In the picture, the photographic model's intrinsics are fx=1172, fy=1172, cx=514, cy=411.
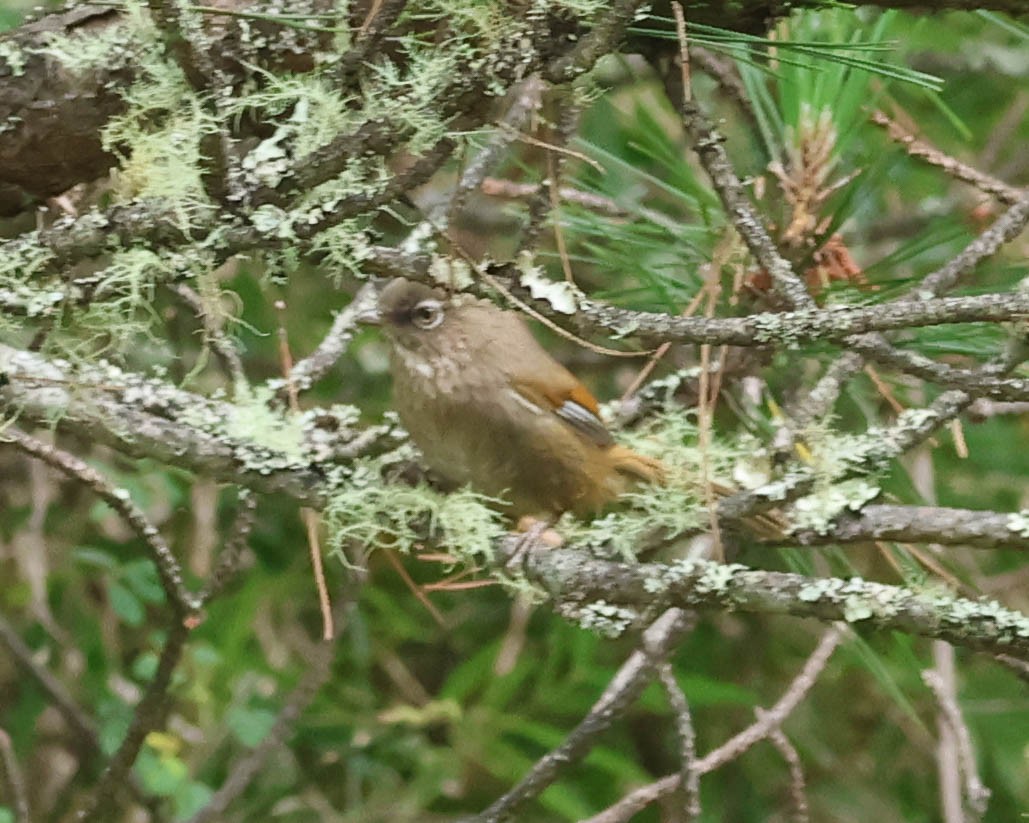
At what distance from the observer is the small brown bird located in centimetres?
140

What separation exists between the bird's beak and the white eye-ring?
0.04 meters

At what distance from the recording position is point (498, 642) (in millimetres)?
2178

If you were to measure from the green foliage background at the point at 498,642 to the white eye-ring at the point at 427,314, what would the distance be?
129 mm

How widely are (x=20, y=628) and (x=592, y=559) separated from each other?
140 centimetres

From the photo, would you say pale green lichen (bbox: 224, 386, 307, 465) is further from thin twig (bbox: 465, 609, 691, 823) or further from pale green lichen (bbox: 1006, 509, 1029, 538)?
pale green lichen (bbox: 1006, 509, 1029, 538)

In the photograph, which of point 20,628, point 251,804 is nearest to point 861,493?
point 251,804

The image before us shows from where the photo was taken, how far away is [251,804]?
1.96 meters

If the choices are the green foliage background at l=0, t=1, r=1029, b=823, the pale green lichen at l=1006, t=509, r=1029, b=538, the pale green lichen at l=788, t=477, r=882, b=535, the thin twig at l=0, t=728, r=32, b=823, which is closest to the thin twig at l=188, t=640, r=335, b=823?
the green foliage background at l=0, t=1, r=1029, b=823

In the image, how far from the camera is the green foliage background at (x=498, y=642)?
179 cm

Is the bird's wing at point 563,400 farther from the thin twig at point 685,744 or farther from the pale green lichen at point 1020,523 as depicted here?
the pale green lichen at point 1020,523

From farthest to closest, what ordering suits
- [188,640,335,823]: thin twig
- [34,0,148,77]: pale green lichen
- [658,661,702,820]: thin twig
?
[188,640,335,823]: thin twig
[658,661,702,820]: thin twig
[34,0,148,77]: pale green lichen

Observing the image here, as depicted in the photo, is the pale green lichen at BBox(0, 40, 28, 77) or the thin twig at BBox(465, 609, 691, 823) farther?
the thin twig at BBox(465, 609, 691, 823)

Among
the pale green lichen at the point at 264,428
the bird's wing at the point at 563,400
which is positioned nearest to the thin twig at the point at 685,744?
the bird's wing at the point at 563,400

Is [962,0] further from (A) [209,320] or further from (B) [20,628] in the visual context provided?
(B) [20,628]
